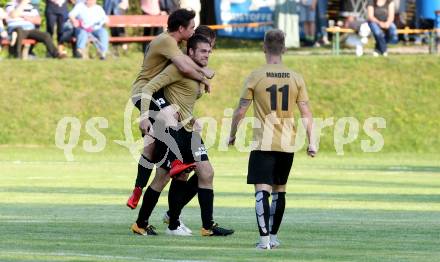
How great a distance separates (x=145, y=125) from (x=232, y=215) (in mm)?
3151

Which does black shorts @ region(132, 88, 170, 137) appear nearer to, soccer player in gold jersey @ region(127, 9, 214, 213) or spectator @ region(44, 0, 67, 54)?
soccer player in gold jersey @ region(127, 9, 214, 213)

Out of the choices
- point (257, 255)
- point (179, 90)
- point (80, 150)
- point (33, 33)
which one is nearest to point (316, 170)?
point (80, 150)

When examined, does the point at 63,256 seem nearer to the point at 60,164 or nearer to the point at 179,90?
the point at 179,90

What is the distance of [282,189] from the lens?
47.3ft

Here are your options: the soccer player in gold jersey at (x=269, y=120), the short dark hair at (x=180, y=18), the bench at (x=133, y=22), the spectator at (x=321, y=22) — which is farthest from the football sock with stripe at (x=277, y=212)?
the spectator at (x=321, y=22)

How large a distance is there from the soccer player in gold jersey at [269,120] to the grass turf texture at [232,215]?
535mm

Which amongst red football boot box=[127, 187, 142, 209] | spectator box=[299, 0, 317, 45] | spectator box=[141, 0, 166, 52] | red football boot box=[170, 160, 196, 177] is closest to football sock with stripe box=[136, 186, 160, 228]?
red football boot box=[127, 187, 142, 209]

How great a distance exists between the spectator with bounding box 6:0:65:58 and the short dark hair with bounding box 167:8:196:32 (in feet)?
68.7

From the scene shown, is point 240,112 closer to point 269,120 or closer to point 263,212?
point 269,120

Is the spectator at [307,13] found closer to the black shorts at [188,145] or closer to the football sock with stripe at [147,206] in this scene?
the football sock with stripe at [147,206]

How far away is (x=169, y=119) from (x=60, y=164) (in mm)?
14754

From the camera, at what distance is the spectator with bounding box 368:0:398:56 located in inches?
1485

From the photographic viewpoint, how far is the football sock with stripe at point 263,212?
1399 centimetres

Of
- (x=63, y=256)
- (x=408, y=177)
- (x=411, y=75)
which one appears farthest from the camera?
(x=411, y=75)
